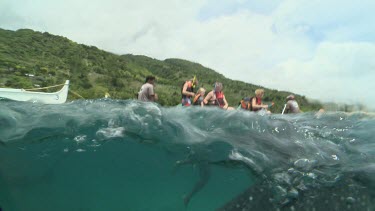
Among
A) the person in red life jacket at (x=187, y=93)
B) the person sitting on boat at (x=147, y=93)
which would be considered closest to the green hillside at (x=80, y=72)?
the person in red life jacket at (x=187, y=93)

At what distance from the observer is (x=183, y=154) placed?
8.74m

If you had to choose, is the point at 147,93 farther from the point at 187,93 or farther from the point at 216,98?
the point at 216,98

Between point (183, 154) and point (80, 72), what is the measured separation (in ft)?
307

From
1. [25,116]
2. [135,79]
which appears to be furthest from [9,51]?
[25,116]

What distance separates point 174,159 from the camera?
902cm

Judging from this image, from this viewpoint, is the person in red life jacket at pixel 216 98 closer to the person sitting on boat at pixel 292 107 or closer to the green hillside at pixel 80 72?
the person sitting on boat at pixel 292 107

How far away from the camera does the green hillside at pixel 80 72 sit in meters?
79.5

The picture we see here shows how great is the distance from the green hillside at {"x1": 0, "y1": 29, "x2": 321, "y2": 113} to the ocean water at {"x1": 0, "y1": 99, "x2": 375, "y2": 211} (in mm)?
58904

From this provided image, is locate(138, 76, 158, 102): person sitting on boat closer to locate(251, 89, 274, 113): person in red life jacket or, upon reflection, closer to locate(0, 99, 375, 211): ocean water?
locate(0, 99, 375, 211): ocean water

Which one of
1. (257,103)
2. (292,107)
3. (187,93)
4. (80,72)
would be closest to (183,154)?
(187,93)

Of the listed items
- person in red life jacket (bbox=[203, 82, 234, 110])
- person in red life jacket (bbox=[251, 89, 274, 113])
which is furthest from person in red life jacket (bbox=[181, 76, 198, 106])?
person in red life jacket (bbox=[251, 89, 274, 113])

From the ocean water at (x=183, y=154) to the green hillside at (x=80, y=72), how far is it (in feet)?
193

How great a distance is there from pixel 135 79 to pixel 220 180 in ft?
326

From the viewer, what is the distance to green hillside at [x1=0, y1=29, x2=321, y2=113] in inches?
3130
